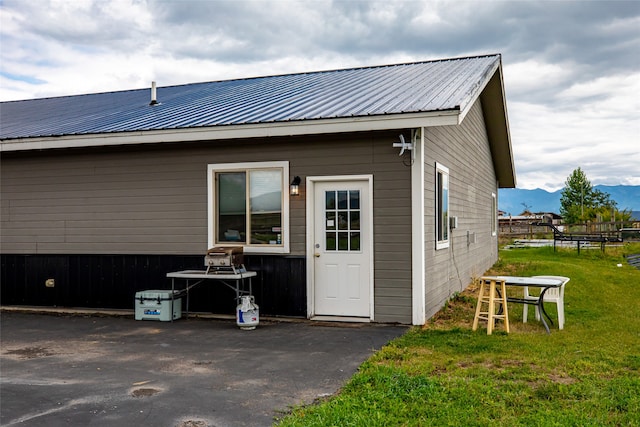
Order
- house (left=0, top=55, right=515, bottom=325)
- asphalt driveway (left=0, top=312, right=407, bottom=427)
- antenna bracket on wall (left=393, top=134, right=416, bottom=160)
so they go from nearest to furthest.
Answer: asphalt driveway (left=0, top=312, right=407, bottom=427)
antenna bracket on wall (left=393, top=134, right=416, bottom=160)
house (left=0, top=55, right=515, bottom=325)

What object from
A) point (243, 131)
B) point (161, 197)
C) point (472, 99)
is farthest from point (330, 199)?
point (161, 197)

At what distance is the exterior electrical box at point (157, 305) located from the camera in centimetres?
813

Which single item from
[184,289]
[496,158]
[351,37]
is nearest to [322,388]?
[184,289]

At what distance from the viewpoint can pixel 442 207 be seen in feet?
29.3

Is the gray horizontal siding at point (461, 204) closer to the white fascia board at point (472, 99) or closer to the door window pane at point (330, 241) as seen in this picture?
the white fascia board at point (472, 99)

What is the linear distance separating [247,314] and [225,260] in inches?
31.2

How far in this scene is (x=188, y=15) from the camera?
37.8 feet

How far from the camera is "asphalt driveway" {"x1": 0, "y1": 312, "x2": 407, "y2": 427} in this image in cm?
409

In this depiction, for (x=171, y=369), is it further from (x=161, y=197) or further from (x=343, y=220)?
(x=161, y=197)

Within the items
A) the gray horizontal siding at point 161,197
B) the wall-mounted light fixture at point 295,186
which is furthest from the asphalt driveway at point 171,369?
the wall-mounted light fixture at point 295,186

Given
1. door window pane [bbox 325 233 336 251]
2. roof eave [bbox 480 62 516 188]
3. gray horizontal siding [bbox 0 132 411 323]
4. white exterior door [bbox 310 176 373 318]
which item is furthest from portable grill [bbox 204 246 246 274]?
roof eave [bbox 480 62 516 188]

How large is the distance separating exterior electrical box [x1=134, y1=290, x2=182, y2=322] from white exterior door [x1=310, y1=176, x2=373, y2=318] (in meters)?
1.99

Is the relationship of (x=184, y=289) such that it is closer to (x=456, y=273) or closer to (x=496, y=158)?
(x=456, y=273)

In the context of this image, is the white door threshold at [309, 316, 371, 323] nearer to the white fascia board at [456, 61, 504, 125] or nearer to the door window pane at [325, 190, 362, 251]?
the door window pane at [325, 190, 362, 251]
